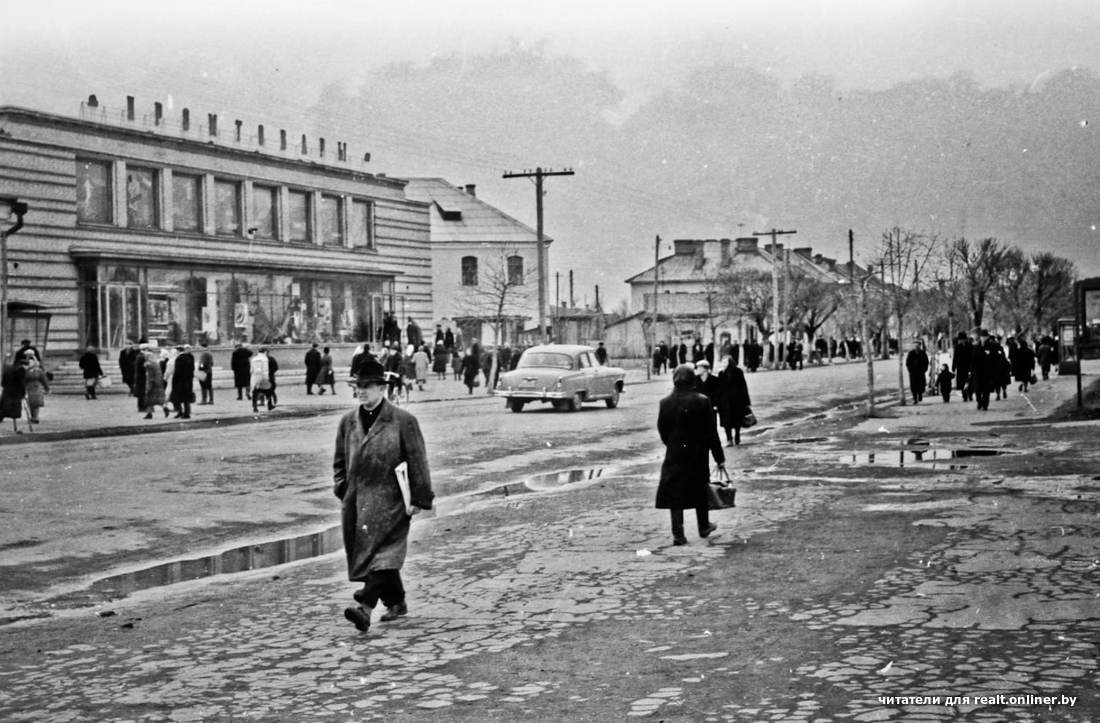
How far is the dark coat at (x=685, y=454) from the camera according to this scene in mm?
11367

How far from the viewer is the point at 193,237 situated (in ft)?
159

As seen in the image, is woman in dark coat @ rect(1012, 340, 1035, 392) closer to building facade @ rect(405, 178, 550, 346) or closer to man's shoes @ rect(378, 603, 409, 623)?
man's shoes @ rect(378, 603, 409, 623)

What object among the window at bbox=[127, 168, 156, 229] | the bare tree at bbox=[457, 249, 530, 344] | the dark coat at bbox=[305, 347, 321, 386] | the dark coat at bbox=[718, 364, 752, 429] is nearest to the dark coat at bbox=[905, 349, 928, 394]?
the dark coat at bbox=[718, 364, 752, 429]

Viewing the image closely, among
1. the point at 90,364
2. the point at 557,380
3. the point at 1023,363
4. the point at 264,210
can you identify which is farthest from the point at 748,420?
the point at 264,210

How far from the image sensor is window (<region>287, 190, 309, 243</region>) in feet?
179

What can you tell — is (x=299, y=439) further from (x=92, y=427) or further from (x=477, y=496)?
(x=477, y=496)

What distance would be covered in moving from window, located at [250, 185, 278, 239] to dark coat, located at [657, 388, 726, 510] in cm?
4258

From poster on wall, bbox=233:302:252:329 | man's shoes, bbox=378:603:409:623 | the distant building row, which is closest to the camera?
man's shoes, bbox=378:603:409:623

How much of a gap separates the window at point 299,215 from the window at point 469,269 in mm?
27261

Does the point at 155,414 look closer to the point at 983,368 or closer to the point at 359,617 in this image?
the point at 983,368

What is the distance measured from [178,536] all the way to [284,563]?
2012 millimetres

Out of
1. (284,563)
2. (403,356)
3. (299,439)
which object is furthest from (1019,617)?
(403,356)

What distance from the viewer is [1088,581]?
9062 mm

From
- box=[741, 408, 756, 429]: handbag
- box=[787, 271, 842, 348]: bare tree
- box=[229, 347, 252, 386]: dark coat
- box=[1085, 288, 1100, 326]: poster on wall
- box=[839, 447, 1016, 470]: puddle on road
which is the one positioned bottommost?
box=[839, 447, 1016, 470]: puddle on road
